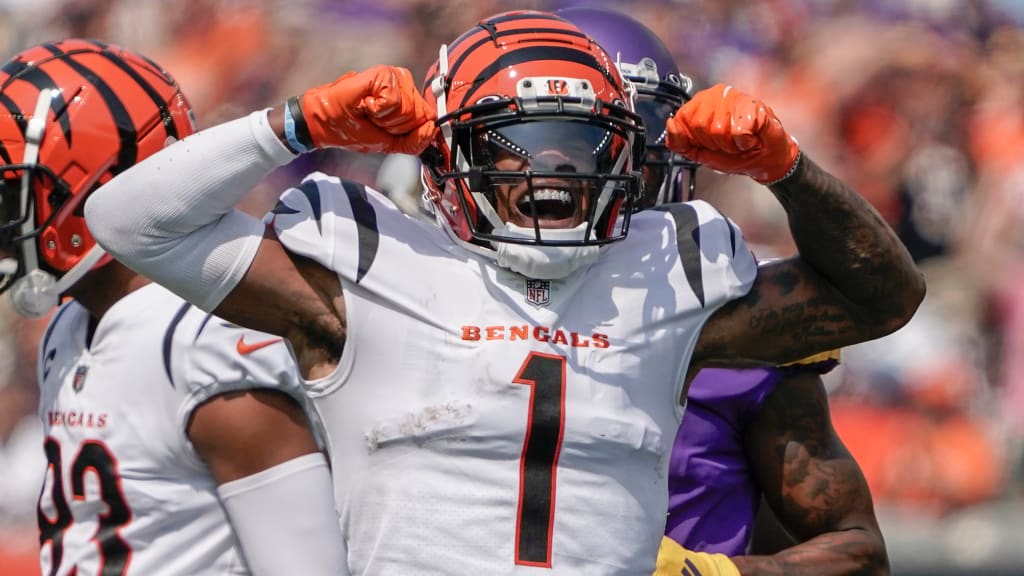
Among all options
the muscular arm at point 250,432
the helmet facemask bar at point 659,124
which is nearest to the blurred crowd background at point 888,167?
the helmet facemask bar at point 659,124

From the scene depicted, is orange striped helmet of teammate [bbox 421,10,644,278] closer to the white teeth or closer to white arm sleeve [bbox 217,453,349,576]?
the white teeth

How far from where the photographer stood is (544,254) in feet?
5.90

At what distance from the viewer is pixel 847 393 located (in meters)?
4.71

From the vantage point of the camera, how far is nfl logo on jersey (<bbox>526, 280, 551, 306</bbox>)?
1845 mm

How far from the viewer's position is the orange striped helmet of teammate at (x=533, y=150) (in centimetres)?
182

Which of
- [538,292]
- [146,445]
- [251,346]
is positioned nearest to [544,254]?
[538,292]

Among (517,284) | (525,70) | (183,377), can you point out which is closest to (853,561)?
(517,284)

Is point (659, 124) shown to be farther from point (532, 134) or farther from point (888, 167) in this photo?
point (888, 167)

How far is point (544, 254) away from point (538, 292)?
7 centimetres

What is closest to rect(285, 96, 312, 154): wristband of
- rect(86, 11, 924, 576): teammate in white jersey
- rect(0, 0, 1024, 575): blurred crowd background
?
rect(86, 11, 924, 576): teammate in white jersey

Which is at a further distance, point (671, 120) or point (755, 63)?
point (755, 63)

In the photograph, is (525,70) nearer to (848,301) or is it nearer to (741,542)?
(848,301)

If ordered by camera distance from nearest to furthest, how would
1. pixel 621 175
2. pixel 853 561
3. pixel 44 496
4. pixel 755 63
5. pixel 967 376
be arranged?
pixel 621 175, pixel 853 561, pixel 44 496, pixel 967 376, pixel 755 63

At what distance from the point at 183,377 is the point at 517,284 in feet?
2.23
